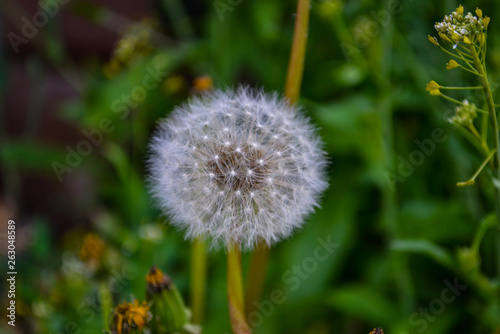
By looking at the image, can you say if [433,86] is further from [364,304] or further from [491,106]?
[364,304]

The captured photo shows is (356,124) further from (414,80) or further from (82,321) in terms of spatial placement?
(82,321)

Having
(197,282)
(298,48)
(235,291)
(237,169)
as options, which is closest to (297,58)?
(298,48)

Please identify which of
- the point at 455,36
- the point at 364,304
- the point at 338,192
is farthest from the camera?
the point at 338,192

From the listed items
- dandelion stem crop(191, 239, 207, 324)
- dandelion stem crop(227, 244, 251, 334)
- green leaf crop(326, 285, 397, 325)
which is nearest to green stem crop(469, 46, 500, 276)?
dandelion stem crop(227, 244, 251, 334)

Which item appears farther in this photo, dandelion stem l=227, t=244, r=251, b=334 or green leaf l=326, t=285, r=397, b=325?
green leaf l=326, t=285, r=397, b=325

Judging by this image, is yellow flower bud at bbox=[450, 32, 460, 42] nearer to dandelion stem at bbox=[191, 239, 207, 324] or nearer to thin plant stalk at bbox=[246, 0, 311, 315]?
thin plant stalk at bbox=[246, 0, 311, 315]

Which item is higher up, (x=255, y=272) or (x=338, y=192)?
(x=255, y=272)
